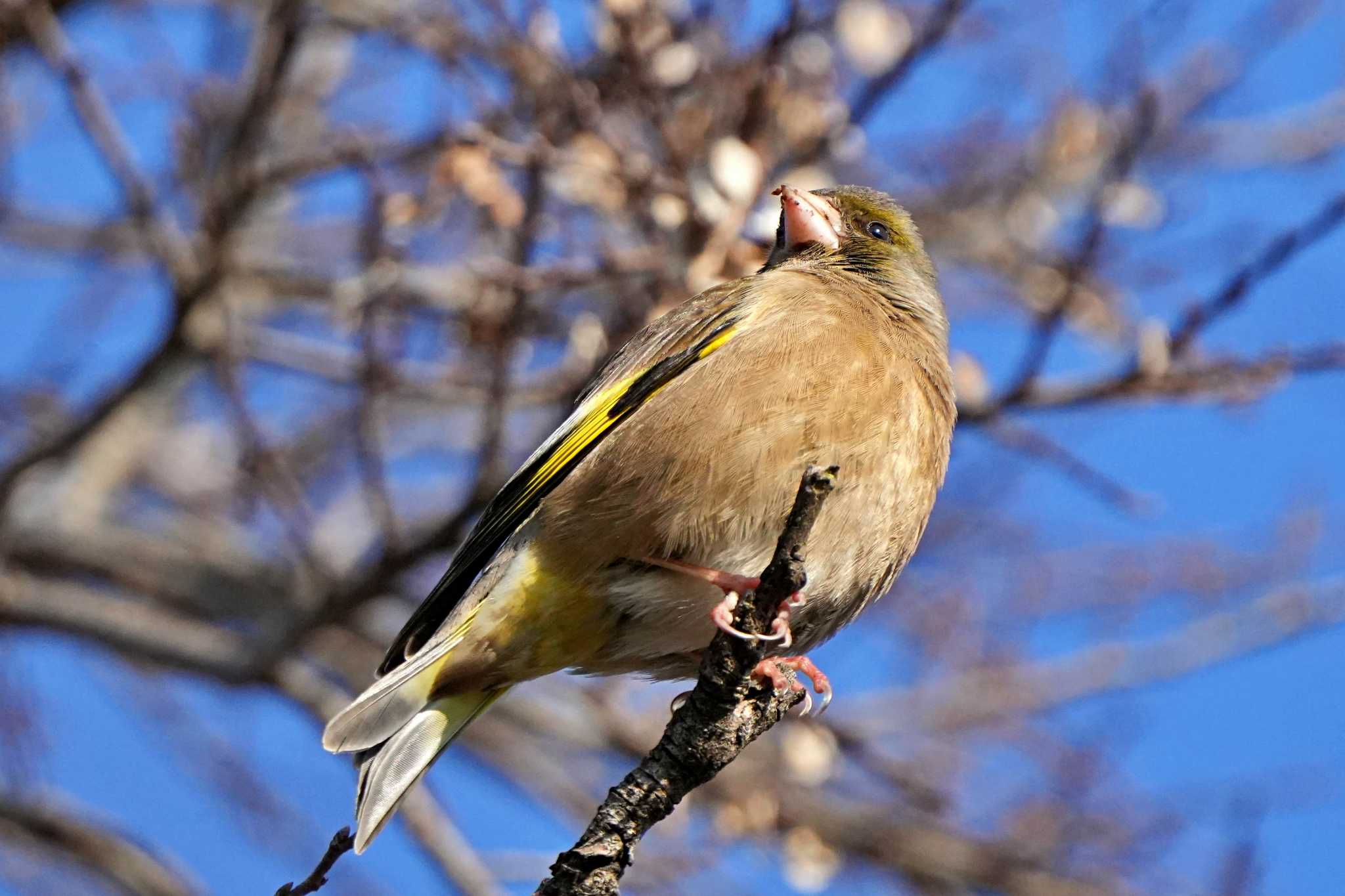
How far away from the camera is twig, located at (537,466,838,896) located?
325 cm

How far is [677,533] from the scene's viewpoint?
13.6 feet

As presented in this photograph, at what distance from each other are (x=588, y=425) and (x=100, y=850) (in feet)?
11.3

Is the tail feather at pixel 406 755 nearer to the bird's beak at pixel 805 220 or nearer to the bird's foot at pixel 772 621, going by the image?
the bird's foot at pixel 772 621

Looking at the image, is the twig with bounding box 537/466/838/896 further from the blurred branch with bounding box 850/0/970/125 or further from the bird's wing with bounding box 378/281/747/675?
the blurred branch with bounding box 850/0/970/125

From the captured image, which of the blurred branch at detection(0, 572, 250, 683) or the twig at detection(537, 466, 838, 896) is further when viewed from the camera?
the blurred branch at detection(0, 572, 250, 683)

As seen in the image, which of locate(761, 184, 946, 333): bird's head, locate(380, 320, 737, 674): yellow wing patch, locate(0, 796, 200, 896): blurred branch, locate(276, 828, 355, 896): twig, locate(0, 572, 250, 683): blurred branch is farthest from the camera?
locate(0, 796, 200, 896): blurred branch

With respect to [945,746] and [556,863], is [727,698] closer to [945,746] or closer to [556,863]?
[556,863]

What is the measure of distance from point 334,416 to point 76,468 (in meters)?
2.70

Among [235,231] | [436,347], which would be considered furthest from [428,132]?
[436,347]

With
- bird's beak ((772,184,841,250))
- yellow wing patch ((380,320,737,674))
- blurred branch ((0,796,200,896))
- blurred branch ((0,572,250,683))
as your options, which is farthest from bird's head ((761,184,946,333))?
blurred branch ((0,796,200,896))

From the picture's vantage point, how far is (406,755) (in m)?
4.13

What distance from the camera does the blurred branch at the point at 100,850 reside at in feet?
21.4

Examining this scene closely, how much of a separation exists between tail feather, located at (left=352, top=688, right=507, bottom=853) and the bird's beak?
6.20 feet

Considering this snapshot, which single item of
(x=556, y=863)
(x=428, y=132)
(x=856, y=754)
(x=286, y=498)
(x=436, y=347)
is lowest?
(x=556, y=863)
